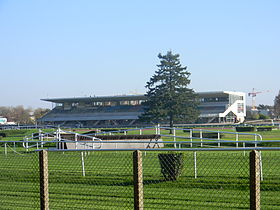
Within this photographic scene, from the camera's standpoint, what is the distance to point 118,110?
305 feet

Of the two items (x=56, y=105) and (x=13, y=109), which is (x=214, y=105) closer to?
(x=56, y=105)

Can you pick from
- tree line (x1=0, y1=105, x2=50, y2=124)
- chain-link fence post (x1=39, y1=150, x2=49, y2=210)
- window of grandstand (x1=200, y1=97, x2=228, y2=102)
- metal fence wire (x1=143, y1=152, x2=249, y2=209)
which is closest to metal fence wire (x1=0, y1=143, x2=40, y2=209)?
chain-link fence post (x1=39, y1=150, x2=49, y2=210)

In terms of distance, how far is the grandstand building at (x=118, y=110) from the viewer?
88750 millimetres

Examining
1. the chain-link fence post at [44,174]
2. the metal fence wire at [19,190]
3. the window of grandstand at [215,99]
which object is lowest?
the metal fence wire at [19,190]

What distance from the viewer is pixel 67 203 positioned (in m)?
8.78

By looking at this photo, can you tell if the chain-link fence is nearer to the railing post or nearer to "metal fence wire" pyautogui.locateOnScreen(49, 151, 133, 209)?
"metal fence wire" pyautogui.locateOnScreen(49, 151, 133, 209)

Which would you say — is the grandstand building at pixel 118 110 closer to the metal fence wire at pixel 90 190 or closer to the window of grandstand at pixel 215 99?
the window of grandstand at pixel 215 99

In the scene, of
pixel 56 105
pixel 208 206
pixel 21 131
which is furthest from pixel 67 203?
pixel 56 105

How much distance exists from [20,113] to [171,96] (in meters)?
80.6

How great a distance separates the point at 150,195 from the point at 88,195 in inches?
47.9

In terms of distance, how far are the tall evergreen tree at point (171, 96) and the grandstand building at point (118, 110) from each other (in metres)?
26.2

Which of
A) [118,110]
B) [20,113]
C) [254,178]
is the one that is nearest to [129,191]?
[254,178]

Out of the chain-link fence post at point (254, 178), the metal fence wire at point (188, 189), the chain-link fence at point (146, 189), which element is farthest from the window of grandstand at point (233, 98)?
the chain-link fence post at point (254, 178)

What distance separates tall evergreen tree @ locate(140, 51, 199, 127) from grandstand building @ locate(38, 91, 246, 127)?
26.2 m
